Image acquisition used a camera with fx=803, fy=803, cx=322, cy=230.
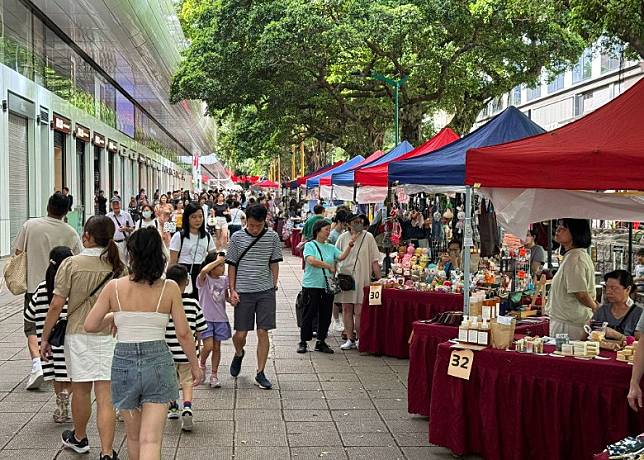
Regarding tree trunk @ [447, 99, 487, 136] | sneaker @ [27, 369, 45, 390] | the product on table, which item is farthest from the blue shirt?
tree trunk @ [447, 99, 487, 136]

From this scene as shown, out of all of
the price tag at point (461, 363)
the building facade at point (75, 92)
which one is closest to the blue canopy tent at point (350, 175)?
the building facade at point (75, 92)

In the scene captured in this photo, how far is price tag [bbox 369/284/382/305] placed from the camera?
30.7 feet

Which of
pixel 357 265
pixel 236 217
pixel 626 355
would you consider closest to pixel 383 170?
pixel 357 265

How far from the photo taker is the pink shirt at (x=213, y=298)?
24.5 ft

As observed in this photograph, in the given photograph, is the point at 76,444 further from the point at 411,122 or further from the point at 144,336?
the point at 411,122

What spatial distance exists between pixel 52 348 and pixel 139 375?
1.47 m

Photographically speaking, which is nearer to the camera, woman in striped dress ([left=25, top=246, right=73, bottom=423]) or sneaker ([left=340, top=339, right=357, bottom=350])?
woman in striped dress ([left=25, top=246, right=73, bottom=423])

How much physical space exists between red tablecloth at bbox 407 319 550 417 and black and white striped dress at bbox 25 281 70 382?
2.80m

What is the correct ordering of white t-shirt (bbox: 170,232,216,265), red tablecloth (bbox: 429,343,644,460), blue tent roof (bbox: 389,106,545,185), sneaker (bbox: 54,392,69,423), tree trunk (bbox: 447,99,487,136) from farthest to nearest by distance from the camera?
tree trunk (bbox: 447,99,487,136), blue tent roof (bbox: 389,106,545,185), white t-shirt (bbox: 170,232,216,265), sneaker (bbox: 54,392,69,423), red tablecloth (bbox: 429,343,644,460)

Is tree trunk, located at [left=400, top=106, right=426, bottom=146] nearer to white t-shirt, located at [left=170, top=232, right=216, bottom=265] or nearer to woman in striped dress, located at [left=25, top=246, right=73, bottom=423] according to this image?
white t-shirt, located at [left=170, top=232, right=216, bottom=265]

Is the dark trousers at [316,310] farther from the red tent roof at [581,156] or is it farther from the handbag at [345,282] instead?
the red tent roof at [581,156]

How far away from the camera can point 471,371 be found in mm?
5637

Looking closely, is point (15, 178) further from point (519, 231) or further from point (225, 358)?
point (519, 231)

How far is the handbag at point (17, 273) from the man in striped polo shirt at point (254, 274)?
6.05 feet
